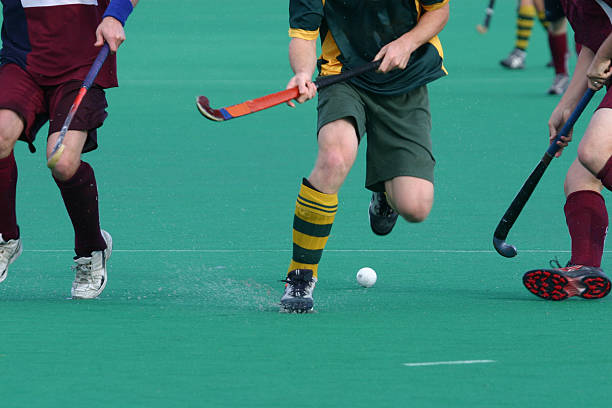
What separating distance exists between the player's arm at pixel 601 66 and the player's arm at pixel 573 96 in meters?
0.20

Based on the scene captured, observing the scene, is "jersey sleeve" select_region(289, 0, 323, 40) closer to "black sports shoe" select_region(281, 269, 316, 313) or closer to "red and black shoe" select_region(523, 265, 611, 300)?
"black sports shoe" select_region(281, 269, 316, 313)

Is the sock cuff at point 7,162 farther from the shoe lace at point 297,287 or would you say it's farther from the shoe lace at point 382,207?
the shoe lace at point 382,207

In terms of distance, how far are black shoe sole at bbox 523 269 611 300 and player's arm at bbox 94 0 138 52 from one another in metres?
1.68

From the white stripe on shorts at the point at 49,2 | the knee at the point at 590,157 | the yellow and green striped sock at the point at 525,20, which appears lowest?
the yellow and green striped sock at the point at 525,20

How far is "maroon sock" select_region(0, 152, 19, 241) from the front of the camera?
5.06 metres

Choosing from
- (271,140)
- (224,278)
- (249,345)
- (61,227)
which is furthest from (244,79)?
(249,345)

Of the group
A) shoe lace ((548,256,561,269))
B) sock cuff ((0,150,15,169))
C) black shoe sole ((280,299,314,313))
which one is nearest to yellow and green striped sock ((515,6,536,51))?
shoe lace ((548,256,561,269))

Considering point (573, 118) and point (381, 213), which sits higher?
point (573, 118)

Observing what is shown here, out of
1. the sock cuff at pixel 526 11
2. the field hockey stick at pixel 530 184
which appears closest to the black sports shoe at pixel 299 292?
the field hockey stick at pixel 530 184

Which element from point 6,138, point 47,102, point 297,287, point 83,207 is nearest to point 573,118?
point 297,287

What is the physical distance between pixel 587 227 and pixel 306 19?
129cm

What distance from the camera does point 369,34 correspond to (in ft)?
15.8

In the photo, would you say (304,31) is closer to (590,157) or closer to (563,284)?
(590,157)

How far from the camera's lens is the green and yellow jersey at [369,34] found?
4.79 meters
